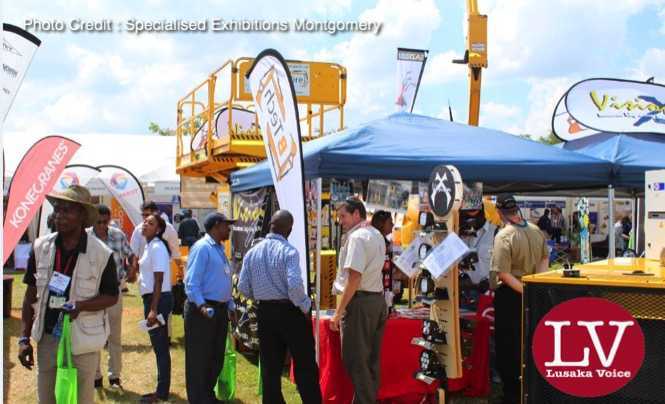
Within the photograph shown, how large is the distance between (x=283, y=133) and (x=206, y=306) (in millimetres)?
1557

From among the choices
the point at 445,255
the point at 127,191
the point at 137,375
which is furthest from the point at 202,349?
the point at 127,191

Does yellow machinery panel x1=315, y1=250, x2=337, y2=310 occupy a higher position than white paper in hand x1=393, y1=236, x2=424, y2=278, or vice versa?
white paper in hand x1=393, y1=236, x2=424, y2=278

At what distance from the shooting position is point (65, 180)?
11984 mm

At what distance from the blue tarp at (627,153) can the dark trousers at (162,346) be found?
454 cm

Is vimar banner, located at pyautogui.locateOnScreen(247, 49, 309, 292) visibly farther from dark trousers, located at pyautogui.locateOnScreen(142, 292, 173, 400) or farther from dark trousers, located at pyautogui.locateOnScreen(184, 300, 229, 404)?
dark trousers, located at pyautogui.locateOnScreen(142, 292, 173, 400)

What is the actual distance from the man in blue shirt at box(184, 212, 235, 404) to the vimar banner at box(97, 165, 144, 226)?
6.98 meters

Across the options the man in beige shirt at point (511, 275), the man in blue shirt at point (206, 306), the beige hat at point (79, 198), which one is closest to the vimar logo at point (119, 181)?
the man in blue shirt at point (206, 306)

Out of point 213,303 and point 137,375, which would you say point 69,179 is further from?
point 213,303

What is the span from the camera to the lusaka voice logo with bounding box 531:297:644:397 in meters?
3.23

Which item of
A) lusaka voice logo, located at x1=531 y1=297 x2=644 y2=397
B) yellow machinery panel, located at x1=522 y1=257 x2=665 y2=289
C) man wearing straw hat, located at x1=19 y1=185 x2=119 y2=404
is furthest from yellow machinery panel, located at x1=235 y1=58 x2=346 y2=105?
lusaka voice logo, located at x1=531 y1=297 x2=644 y2=397

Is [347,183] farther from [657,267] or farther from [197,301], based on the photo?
[657,267]

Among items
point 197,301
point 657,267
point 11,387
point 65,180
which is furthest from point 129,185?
point 657,267

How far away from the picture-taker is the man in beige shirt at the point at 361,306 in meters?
5.28

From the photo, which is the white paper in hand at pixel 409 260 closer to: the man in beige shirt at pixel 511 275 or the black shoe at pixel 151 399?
the man in beige shirt at pixel 511 275
